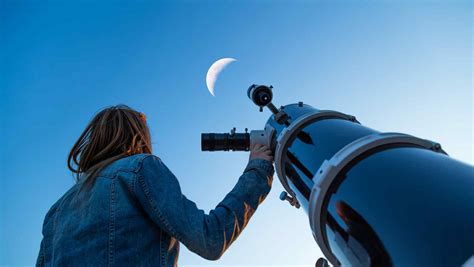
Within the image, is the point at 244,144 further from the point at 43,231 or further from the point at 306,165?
the point at 43,231

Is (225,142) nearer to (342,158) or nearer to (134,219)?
(134,219)

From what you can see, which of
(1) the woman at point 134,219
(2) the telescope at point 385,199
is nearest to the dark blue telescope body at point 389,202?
(2) the telescope at point 385,199

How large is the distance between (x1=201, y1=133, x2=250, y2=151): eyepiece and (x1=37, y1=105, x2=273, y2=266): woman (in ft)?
3.40

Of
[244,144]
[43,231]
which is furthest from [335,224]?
[244,144]

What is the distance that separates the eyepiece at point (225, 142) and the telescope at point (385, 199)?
1.07 meters

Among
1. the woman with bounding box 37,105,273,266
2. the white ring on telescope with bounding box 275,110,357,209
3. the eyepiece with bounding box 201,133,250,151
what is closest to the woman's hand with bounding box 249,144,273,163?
the white ring on telescope with bounding box 275,110,357,209

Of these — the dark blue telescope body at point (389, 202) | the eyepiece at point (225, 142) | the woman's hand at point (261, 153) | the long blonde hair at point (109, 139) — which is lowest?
the dark blue telescope body at point (389, 202)

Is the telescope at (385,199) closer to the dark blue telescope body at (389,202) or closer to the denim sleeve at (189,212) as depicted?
the dark blue telescope body at (389,202)

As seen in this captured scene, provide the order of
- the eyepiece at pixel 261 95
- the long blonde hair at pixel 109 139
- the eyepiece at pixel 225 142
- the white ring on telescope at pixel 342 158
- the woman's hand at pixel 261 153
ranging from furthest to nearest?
the eyepiece at pixel 225 142, the eyepiece at pixel 261 95, the woman's hand at pixel 261 153, the long blonde hair at pixel 109 139, the white ring on telescope at pixel 342 158

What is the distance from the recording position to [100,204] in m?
1.67

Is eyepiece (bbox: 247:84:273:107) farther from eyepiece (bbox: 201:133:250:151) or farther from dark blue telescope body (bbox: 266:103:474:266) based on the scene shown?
dark blue telescope body (bbox: 266:103:474:266)

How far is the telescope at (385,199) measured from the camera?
1036 mm

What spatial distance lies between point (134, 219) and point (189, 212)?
231mm

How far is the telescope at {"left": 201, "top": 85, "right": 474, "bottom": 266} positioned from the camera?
1036mm
